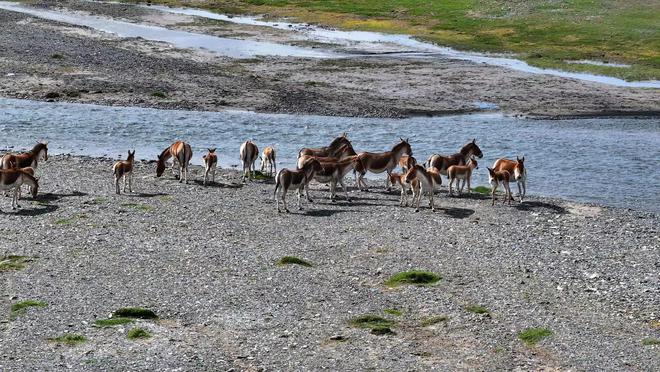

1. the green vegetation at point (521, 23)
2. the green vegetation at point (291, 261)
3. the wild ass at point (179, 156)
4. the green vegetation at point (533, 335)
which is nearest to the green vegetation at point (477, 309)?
the green vegetation at point (533, 335)

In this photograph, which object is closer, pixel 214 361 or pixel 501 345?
pixel 214 361

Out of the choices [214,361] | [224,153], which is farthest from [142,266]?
[224,153]

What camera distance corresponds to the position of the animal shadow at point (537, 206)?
3406 cm

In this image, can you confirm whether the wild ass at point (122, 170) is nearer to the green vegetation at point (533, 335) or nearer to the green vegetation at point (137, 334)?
the green vegetation at point (137, 334)

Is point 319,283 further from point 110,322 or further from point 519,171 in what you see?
point 519,171

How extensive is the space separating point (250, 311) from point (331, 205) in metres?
11.8

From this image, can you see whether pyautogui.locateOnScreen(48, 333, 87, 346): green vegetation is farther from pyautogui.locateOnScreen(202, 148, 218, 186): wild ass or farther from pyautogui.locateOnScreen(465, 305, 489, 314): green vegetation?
pyautogui.locateOnScreen(202, 148, 218, 186): wild ass

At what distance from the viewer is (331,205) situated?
33.9m

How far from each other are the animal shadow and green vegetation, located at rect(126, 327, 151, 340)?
16765mm

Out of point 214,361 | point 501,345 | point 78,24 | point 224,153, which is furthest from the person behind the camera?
point 78,24

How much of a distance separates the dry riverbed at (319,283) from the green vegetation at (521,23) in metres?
37.7

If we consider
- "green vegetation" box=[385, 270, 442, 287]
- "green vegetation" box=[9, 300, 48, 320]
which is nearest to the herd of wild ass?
"green vegetation" box=[385, 270, 442, 287]

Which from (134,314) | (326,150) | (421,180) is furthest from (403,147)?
(134,314)

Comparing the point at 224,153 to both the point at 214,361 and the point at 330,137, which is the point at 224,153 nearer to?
the point at 330,137
